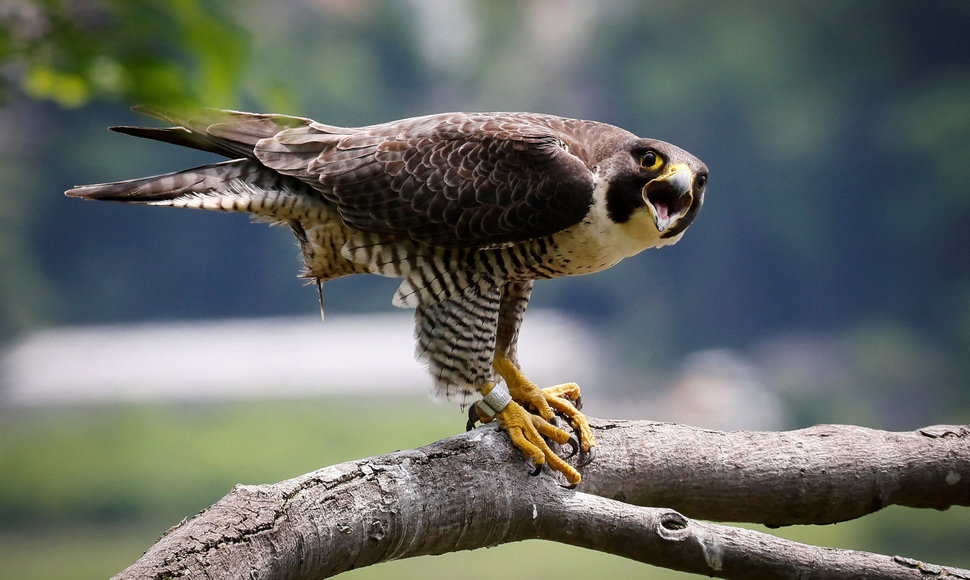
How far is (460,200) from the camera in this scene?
6.54 ft

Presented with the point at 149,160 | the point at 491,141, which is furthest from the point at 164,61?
the point at 149,160

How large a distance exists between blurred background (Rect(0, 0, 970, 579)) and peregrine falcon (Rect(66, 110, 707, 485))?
A: 2588 millimetres

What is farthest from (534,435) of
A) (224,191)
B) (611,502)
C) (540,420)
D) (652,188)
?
(224,191)

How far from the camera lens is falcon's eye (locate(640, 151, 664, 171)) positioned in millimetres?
1938

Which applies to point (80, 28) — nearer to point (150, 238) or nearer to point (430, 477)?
point (430, 477)

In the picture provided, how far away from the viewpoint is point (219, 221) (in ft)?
18.2

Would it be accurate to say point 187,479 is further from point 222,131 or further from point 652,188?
point 652,188

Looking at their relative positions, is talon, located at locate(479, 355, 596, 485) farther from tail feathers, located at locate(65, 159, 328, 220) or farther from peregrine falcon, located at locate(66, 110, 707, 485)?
tail feathers, located at locate(65, 159, 328, 220)

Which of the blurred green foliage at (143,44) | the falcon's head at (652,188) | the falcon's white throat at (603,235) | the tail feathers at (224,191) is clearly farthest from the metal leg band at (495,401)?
the blurred green foliage at (143,44)

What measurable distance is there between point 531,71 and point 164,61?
5328 millimetres

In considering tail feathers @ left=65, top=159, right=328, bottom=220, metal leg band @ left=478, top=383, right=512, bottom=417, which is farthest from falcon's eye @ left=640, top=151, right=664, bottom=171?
tail feathers @ left=65, top=159, right=328, bottom=220

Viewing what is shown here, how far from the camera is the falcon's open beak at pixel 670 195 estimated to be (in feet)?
6.21

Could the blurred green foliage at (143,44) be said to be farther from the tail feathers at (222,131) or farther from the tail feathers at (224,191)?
the tail feathers at (222,131)

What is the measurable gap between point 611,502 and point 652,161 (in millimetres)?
809
